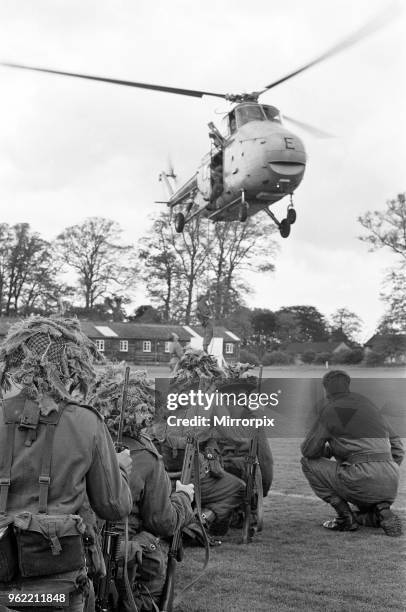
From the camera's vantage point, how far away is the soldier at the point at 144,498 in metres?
3.68

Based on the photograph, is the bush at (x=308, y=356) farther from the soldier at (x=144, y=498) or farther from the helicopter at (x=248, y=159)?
the soldier at (x=144, y=498)

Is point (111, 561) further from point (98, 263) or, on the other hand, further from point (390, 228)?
point (98, 263)

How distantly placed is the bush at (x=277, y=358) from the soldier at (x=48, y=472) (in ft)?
37.5

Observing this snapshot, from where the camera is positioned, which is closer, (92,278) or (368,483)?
(368,483)

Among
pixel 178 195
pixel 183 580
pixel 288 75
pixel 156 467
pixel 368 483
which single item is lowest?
pixel 183 580

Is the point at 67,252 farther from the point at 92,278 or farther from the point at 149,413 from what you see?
the point at 149,413

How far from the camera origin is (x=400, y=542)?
20.5 ft

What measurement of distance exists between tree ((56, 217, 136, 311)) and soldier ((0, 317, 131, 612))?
85.8ft

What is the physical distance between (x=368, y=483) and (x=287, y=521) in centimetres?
116

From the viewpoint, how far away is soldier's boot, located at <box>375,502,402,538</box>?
648 centimetres

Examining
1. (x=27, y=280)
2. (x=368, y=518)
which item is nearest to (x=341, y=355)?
(x=368, y=518)

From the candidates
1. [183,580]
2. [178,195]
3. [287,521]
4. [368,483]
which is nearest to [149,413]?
[183,580]
